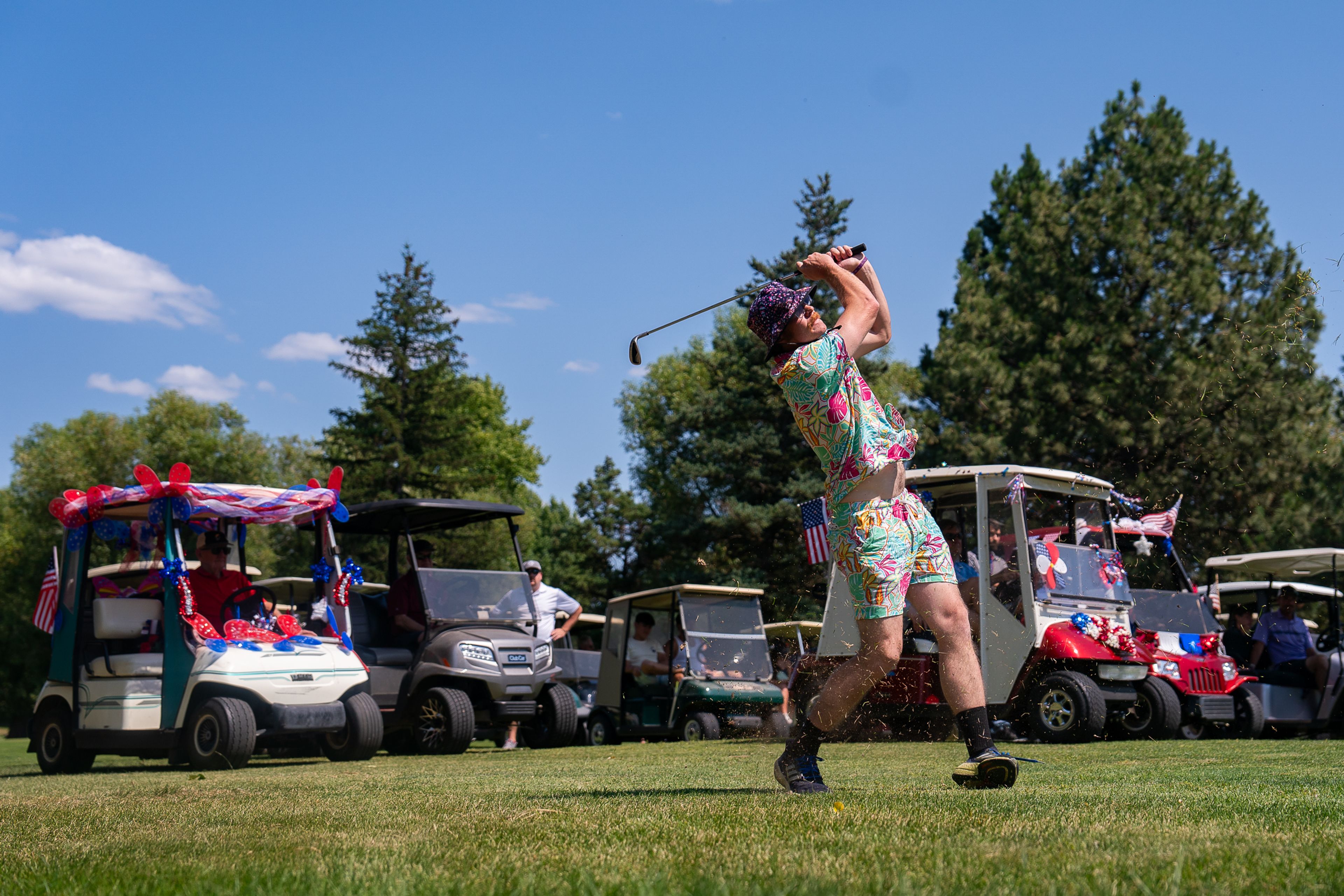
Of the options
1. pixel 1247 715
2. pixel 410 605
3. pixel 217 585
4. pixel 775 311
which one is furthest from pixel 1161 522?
pixel 775 311

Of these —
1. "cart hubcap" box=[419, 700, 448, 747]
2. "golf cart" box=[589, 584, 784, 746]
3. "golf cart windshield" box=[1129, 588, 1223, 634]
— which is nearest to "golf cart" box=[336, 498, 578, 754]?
"cart hubcap" box=[419, 700, 448, 747]

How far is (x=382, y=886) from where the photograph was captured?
2615 mm

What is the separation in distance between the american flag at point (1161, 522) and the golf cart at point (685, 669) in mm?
5229

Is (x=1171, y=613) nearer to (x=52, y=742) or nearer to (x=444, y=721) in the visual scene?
(x=444, y=721)

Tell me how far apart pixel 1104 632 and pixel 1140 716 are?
903mm

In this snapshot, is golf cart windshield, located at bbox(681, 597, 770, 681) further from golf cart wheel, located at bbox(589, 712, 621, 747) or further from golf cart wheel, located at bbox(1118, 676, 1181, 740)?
golf cart wheel, located at bbox(1118, 676, 1181, 740)

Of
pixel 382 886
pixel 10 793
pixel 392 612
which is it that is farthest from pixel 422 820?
pixel 392 612

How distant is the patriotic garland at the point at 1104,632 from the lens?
37.3 ft

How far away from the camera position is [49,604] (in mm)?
11055

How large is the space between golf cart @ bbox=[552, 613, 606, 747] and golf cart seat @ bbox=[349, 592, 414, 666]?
3494 mm

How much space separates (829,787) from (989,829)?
1.85 meters

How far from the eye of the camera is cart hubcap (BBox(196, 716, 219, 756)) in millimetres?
9508

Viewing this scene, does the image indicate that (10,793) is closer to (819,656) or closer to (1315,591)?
(819,656)

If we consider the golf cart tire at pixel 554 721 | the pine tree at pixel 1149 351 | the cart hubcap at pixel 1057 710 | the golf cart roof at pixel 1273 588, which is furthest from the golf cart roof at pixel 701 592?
the pine tree at pixel 1149 351
